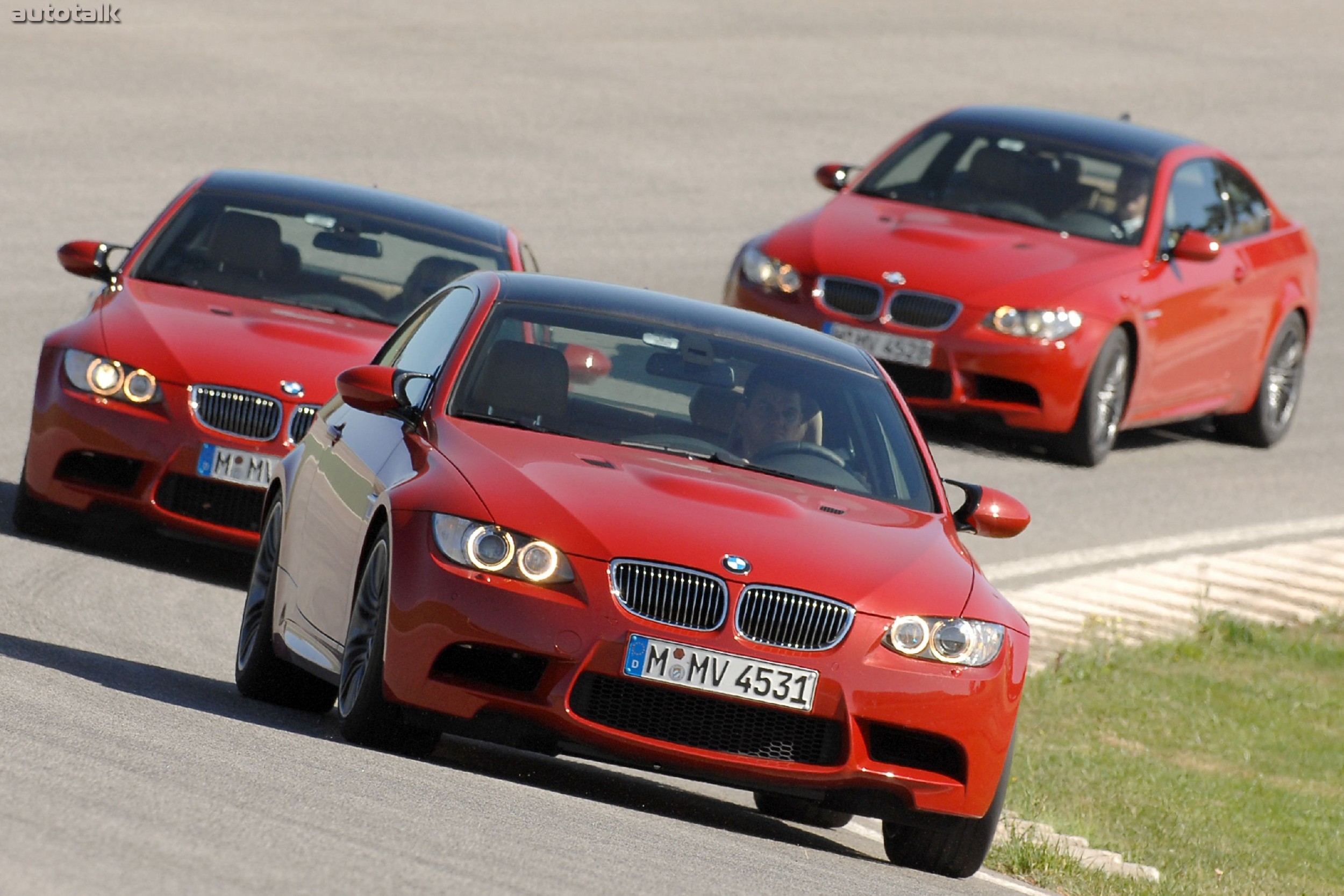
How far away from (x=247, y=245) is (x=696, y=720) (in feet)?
18.8

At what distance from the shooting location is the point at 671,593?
7180mm

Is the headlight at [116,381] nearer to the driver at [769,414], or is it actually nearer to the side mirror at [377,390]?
the side mirror at [377,390]

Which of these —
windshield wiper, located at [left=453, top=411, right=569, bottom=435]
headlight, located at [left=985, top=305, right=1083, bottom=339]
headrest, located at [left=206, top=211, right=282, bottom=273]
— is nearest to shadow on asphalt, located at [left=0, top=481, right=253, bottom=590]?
headrest, located at [left=206, top=211, right=282, bottom=273]

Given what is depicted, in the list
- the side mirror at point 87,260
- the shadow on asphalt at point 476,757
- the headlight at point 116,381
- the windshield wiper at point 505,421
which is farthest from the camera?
the side mirror at point 87,260

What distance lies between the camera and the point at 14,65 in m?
23.5

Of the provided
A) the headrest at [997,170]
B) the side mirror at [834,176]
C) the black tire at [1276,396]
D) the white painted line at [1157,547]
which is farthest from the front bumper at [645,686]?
the black tire at [1276,396]

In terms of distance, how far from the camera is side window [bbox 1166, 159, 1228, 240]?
642 inches

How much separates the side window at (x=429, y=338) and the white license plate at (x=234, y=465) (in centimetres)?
167

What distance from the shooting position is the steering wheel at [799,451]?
8.25 m

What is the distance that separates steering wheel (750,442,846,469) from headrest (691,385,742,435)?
0.13m

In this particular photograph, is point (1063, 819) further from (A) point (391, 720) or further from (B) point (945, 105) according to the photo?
(B) point (945, 105)

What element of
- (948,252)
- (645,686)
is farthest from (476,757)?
(948,252)

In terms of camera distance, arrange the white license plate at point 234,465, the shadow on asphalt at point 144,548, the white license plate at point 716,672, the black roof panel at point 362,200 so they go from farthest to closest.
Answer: the black roof panel at point 362,200 < the shadow on asphalt at point 144,548 < the white license plate at point 234,465 < the white license plate at point 716,672

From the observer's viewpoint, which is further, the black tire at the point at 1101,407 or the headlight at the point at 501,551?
the black tire at the point at 1101,407
